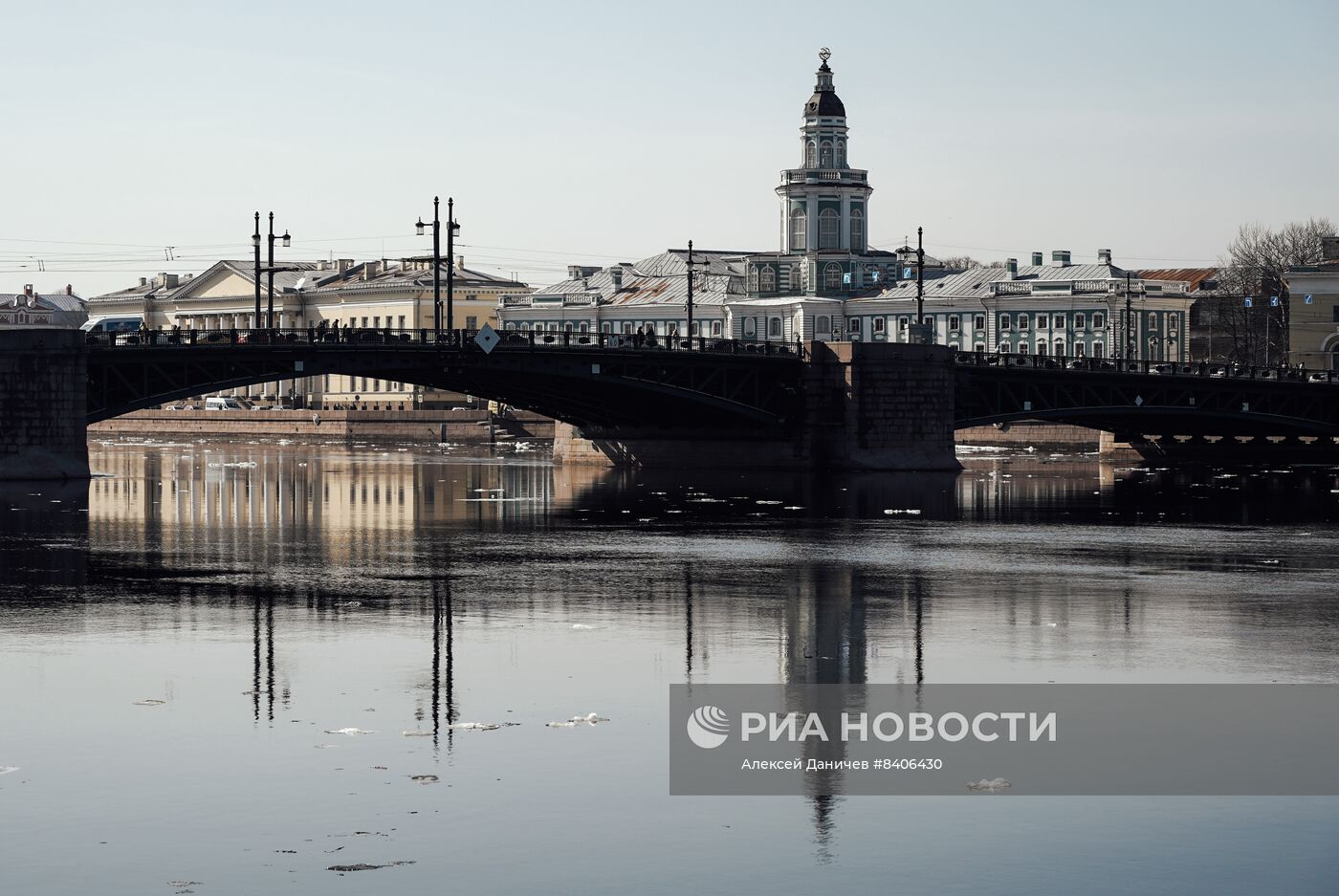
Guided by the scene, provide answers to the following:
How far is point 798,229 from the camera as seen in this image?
161 meters

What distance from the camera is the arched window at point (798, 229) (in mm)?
160250

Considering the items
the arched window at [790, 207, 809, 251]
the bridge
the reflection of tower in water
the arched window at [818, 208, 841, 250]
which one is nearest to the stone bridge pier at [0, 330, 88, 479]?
the bridge

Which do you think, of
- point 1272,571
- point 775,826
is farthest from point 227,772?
point 1272,571

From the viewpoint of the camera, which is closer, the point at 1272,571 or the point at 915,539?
the point at 1272,571

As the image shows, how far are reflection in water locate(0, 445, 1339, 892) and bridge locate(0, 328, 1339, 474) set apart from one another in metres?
11.8

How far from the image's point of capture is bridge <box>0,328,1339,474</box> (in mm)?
69938

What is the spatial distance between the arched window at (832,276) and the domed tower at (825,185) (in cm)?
128

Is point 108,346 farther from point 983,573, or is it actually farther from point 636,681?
point 636,681

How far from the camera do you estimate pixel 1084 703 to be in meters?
20.4

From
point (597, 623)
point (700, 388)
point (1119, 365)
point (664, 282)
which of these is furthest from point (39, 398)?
point (664, 282)

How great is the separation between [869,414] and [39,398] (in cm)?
3095

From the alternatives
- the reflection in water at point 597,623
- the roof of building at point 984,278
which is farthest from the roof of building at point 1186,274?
the reflection in water at point 597,623

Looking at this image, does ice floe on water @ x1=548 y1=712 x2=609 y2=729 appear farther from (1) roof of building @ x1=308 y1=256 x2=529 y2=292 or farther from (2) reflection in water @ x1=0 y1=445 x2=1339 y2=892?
(1) roof of building @ x1=308 y1=256 x2=529 y2=292

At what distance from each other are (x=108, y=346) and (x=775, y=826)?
58.5m
